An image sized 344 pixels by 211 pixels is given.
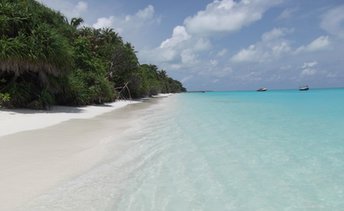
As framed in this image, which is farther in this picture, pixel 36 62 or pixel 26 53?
pixel 36 62

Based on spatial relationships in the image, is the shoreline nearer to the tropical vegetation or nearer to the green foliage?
the green foliage

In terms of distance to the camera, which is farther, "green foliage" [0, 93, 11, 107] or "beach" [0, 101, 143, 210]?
"green foliage" [0, 93, 11, 107]

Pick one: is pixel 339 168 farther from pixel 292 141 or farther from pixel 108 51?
pixel 108 51

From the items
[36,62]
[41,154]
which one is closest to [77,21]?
[36,62]

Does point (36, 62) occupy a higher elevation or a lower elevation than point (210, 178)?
higher

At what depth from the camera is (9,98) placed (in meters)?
16.0

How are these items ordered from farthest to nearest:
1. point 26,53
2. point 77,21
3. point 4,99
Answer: point 77,21 < point 26,53 < point 4,99

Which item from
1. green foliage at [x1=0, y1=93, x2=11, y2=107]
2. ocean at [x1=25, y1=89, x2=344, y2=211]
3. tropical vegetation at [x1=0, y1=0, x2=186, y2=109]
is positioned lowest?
ocean at [x1=25, y1=89, x2=344, y2=211]

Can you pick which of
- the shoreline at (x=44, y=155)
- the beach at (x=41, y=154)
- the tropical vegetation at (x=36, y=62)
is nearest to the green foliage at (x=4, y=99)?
the tropical vegetation at (x=36, y=62)

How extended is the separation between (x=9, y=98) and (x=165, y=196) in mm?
13675

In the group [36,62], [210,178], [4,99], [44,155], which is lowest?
[210,178]

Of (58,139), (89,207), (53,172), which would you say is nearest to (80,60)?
(58,139)

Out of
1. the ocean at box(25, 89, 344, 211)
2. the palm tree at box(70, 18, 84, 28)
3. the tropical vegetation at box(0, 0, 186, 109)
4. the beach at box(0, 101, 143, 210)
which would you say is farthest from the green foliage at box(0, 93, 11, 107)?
the palm tree at box(70, 18, 84, 28)

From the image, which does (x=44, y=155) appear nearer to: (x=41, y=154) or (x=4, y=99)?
(x=41, y=154)
